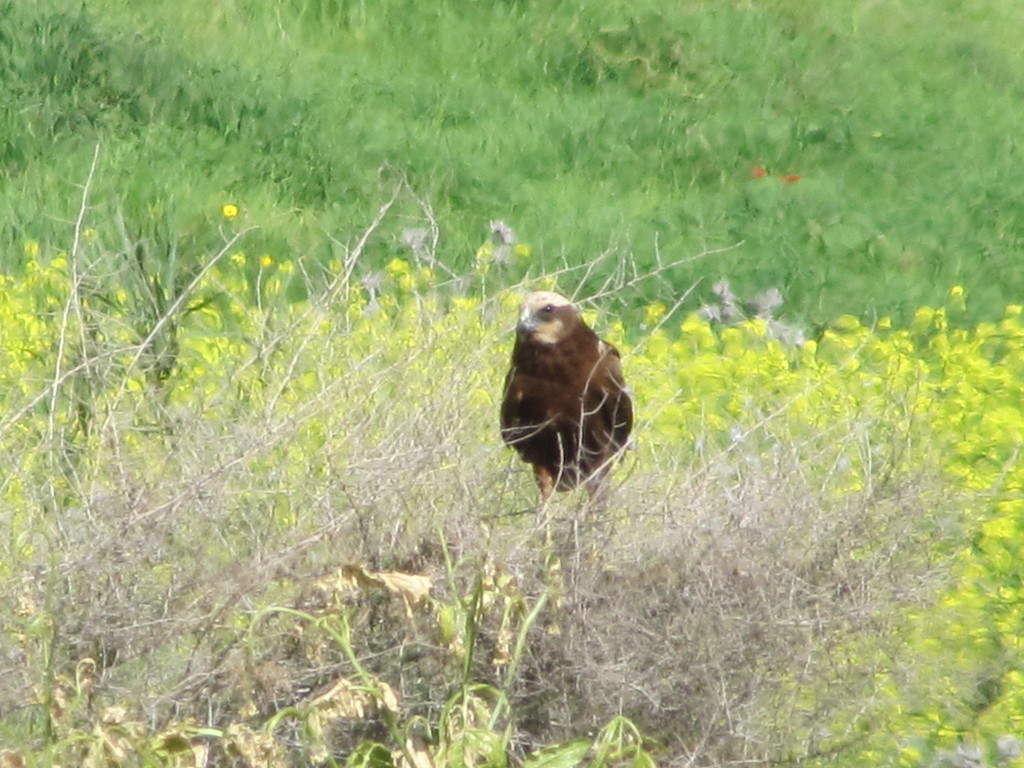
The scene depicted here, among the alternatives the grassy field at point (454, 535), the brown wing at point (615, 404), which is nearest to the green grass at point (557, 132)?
the grassy field at point (454, 535)

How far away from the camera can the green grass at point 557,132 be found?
6707 mm

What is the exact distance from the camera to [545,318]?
309cm

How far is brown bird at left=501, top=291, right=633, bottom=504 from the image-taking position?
10.2ft

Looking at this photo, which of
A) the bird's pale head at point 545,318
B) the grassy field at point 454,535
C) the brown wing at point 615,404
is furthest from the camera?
the brown wing at point 615,404

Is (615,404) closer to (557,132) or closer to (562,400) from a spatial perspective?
(562,400)

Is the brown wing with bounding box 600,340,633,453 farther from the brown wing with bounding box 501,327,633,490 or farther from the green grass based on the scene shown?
the green grass

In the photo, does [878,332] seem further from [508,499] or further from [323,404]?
[323,404]

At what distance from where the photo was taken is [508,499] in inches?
131

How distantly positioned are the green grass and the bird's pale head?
9.14 ft

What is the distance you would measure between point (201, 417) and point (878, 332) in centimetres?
355

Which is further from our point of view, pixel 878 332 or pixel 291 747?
pixel 878 332

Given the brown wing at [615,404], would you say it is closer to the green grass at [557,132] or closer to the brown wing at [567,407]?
the brown wing at [567,407]

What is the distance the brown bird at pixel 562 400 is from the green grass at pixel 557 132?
8.89ft

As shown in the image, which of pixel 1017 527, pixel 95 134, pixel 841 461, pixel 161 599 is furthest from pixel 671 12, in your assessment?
pixel 161 599
